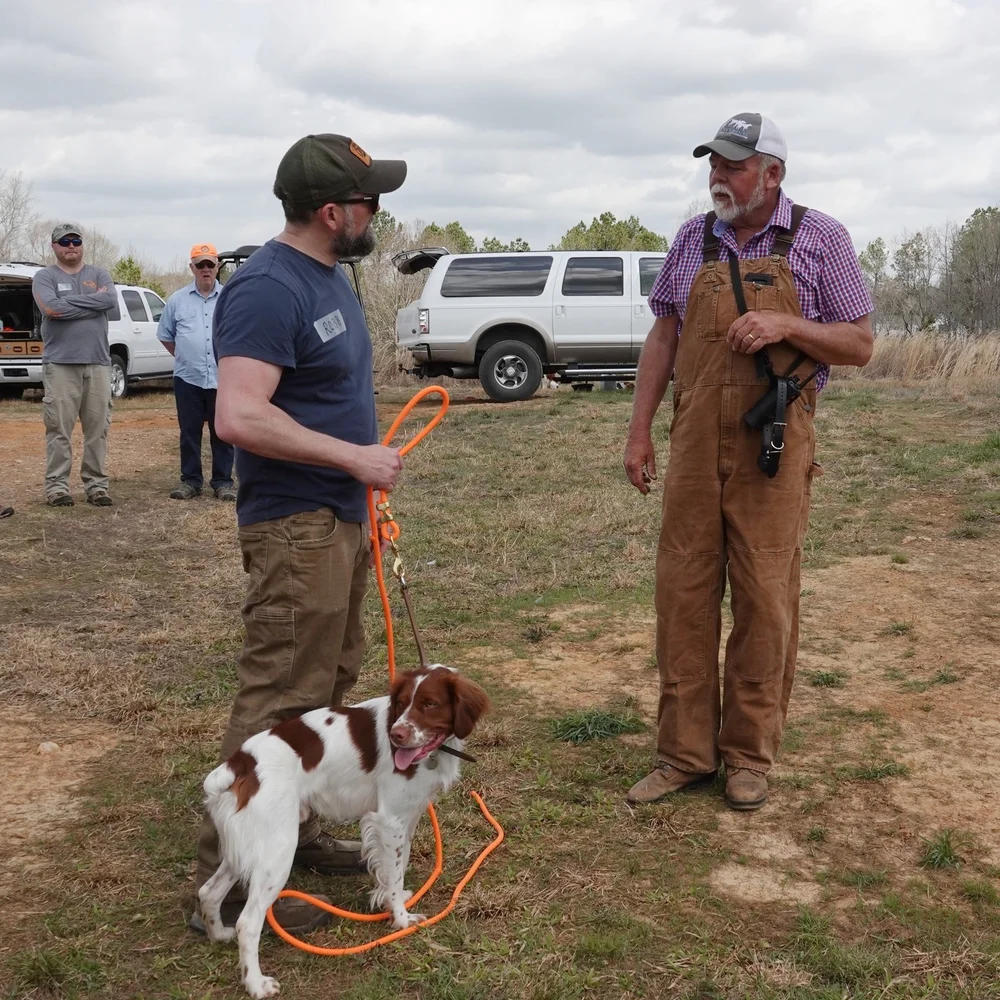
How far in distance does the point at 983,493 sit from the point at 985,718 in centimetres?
468

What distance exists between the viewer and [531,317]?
603 inches

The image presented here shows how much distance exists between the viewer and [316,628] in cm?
320

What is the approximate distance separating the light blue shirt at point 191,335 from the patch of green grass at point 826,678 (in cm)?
570

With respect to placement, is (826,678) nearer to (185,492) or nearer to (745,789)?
(745,789)

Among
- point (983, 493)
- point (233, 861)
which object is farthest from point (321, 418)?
point (983, 493)

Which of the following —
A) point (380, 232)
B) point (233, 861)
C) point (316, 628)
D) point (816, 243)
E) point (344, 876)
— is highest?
point (380, 232)

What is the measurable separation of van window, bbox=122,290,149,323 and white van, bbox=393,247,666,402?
16.5 ft

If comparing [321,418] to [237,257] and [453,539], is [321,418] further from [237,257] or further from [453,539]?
[237,257]

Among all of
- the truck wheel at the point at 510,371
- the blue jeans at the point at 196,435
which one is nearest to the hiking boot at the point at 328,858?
the blue jeans at the point at 196,435

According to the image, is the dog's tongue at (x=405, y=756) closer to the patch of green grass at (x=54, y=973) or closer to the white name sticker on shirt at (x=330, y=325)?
the patch of green grass at (x=54, y=973)

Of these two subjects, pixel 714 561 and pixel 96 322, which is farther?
pixel 96 322

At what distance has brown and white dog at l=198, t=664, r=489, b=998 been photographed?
2.97 m

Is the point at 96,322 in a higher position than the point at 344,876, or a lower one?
higher

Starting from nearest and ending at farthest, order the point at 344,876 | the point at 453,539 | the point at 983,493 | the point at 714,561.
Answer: the point at 344,876, the point at 714,561, the point at 453,539, the point at 983,493
